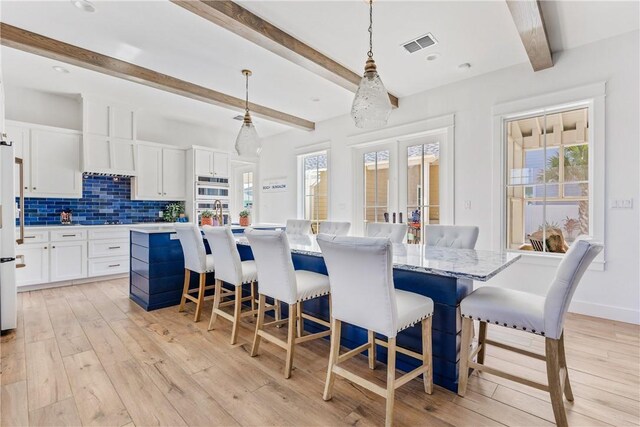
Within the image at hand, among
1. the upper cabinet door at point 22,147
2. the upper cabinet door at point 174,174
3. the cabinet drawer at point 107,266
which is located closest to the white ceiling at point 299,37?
the upper cabinet door at point 22,147

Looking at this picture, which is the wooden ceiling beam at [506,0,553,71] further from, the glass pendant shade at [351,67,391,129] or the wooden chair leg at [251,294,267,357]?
the wooden chair leg at [251,294,267,357]

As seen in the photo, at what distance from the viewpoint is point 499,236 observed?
3637mm

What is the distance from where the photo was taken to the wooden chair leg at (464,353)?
174 cm

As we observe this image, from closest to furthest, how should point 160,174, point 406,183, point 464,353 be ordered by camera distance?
point 464,353, point 406,183, point 160,174

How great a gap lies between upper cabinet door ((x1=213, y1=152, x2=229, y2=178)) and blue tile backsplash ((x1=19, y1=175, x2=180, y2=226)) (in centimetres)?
116

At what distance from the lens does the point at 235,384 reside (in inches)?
75.8

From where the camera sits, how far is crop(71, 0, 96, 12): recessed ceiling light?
247cm

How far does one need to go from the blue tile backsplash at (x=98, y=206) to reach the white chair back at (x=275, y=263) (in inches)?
165

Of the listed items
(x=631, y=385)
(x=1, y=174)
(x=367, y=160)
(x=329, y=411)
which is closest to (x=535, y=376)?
(x=631, y=385)

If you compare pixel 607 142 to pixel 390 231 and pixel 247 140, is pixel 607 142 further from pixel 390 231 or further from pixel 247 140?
pixel 247 140

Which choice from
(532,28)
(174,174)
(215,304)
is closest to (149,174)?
(174,174)

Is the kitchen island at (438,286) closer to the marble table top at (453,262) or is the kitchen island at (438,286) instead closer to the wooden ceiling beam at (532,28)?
the marble table top at (453,262)

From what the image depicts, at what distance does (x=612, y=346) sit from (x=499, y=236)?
1.45 metres

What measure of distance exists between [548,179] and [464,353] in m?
2.70
